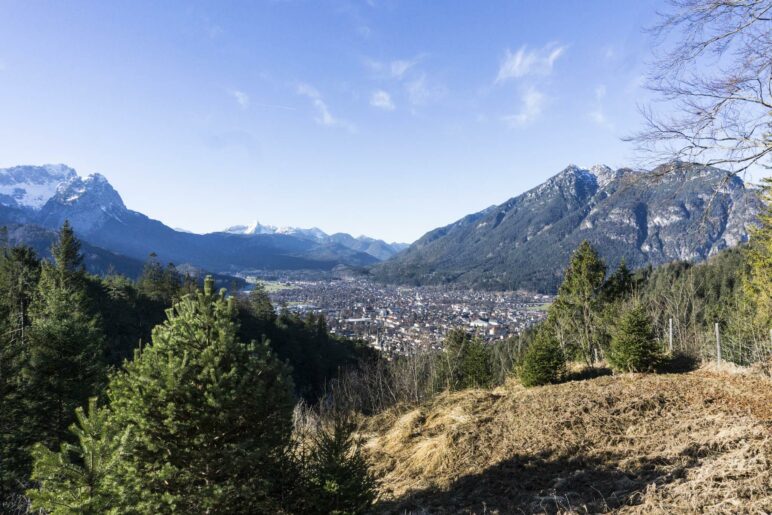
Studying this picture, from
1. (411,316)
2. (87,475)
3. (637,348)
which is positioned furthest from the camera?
(411,316)

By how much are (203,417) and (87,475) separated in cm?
153

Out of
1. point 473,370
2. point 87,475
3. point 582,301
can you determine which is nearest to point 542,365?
point 473,370

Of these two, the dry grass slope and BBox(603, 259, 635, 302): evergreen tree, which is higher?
BBox(603, 259, 635, 302): evergreen tree

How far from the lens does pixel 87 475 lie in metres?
5.03

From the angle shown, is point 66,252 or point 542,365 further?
point 66,252

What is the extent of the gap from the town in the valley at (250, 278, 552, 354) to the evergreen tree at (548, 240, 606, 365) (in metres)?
40.4

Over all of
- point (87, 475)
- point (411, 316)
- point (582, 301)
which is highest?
point (582, 301)

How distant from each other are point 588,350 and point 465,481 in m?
20.0

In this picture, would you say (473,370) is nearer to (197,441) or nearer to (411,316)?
(197,441)

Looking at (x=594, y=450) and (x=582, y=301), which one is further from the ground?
(x=582, y=301)

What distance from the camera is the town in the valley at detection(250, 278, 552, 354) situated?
92875 mm

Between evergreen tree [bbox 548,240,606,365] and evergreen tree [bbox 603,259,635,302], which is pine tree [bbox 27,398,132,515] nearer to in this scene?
evergreen tree [bbox 548,240,606,365]

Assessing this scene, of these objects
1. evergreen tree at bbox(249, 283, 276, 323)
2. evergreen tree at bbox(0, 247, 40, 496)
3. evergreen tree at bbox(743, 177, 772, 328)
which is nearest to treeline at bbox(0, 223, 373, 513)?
evergreen tree at bbox(0, 247, 40, 496)

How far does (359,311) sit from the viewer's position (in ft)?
474
